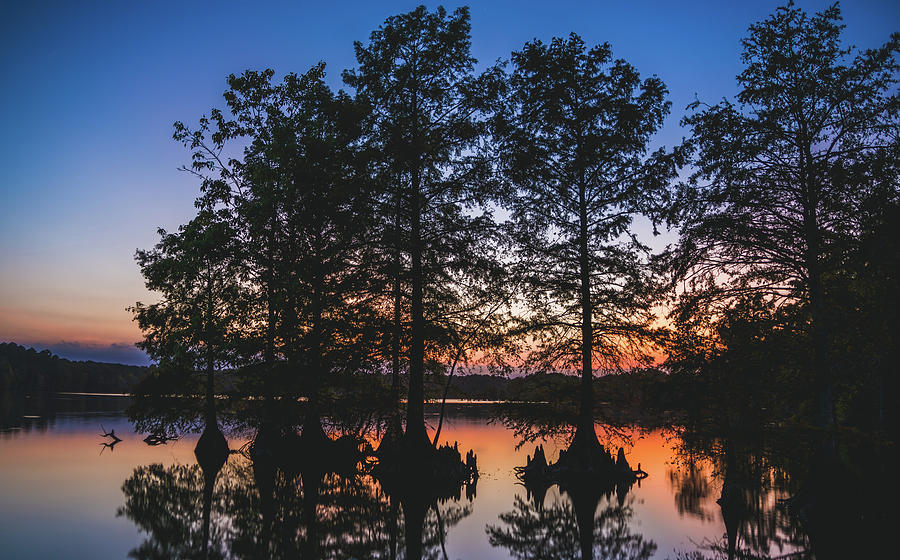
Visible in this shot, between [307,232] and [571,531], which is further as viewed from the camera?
[307,232]

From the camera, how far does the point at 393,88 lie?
22375 mm

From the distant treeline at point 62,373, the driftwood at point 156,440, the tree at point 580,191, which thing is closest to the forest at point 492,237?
the tree at point 580,191

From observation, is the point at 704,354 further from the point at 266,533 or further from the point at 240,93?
the point at 240,93

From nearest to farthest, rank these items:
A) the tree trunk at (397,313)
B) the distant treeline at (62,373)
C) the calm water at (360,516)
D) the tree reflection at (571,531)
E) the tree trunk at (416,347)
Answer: the calm water at (360,516) < the tree reflection at (571,531) < the tree trunk at (397,313) < the tree trunk at (416,347) < the distant treeline at (62,373)

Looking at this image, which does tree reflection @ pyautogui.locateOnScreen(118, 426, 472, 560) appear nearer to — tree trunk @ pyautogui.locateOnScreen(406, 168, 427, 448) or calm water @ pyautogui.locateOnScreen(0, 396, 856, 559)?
calm water @ pyautogui.locateOnScreen(0, 396, 856, 559)

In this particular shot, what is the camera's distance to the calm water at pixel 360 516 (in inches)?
551

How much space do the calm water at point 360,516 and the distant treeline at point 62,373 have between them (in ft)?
536

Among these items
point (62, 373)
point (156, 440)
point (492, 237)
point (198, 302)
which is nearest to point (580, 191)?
point (492, 237)

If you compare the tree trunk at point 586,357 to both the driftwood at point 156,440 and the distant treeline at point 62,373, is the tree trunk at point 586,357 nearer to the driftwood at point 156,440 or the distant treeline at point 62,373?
the driftwood at point 156,440

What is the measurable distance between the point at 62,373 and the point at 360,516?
197549 mm

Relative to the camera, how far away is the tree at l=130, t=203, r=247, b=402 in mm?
24781

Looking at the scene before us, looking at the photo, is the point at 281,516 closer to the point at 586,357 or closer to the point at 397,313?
the point at 397,313

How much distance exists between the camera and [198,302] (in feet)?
97.7

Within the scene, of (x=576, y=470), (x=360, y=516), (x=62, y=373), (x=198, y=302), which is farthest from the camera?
(x=62, y=373)
